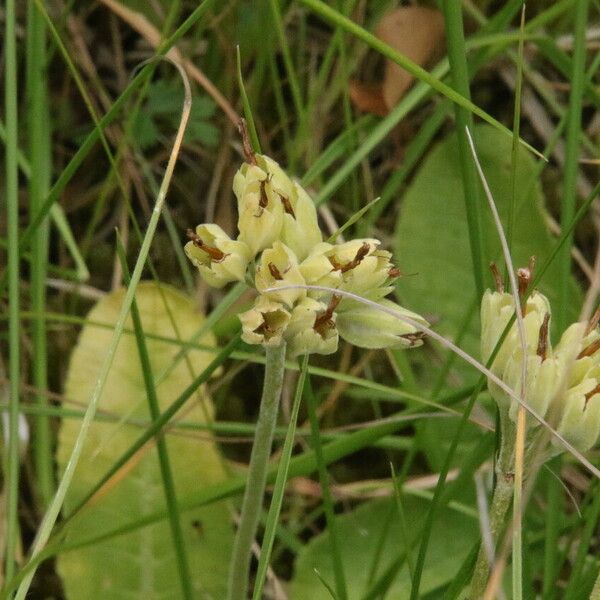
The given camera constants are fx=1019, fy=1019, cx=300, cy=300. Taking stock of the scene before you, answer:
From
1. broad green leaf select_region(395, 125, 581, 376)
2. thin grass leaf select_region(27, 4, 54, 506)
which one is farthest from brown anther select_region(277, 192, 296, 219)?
broad green leaf select_region(395, 125, 581, 376)

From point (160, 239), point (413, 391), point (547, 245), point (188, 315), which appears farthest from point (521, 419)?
point (160, 239)

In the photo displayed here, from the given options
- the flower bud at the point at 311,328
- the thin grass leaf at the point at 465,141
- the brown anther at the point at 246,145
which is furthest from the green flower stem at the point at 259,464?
the thin grass leaf at the point at 465,141

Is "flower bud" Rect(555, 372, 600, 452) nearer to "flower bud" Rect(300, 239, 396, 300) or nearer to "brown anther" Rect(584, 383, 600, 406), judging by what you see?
"brown anther" Rect(584, 383, 600, 406)

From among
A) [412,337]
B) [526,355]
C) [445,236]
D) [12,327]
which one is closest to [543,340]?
[526,355]

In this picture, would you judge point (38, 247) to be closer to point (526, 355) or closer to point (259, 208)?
point (259, 208)

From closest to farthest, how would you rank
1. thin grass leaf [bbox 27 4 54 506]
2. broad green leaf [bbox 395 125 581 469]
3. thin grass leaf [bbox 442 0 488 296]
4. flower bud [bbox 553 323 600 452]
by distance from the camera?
1. flower bud [bbox 553 323 600 452]
2. thin grass leaf [bbox 442 0 488 296]
3. thin grass leaf [bbox 27 4 54 506]
4. broad green leaf [bbox 395 125 581 469]

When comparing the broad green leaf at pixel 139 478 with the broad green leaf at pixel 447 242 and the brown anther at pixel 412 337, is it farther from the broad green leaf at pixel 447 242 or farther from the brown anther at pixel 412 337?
the brown anther at pixel 412 337

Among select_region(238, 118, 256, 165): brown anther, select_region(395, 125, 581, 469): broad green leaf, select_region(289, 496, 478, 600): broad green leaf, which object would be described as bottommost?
select_region(289, 496, 478, 600): broad green leaf
